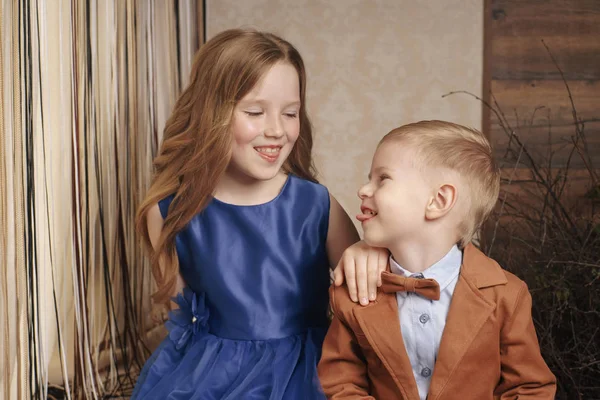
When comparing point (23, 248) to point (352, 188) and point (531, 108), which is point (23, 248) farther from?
point (531, 108)

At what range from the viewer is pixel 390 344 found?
144cm

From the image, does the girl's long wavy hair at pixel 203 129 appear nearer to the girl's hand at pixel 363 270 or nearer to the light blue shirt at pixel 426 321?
the girl's hand at pixel 363 270

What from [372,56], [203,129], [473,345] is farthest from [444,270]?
[372,56]

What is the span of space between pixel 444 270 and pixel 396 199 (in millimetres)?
184

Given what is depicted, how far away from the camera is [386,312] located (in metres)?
1.46

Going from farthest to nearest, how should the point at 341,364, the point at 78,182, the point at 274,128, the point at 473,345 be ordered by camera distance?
the point at 78,182 < the point at 274,128 < the point at 341,364 < the point at 473,345

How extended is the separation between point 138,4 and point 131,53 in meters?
0.18

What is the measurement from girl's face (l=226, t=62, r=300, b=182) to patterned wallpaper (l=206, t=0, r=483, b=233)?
1.71 meters

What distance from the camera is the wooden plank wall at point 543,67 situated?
3.36 metres

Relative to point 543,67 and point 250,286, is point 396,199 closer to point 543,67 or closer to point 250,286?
point 250,286

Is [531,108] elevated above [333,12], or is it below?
below

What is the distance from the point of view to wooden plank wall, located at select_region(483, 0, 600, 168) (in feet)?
11.0

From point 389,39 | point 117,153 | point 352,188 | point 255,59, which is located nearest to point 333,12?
point 389,39

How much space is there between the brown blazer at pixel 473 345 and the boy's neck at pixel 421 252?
5 cm
